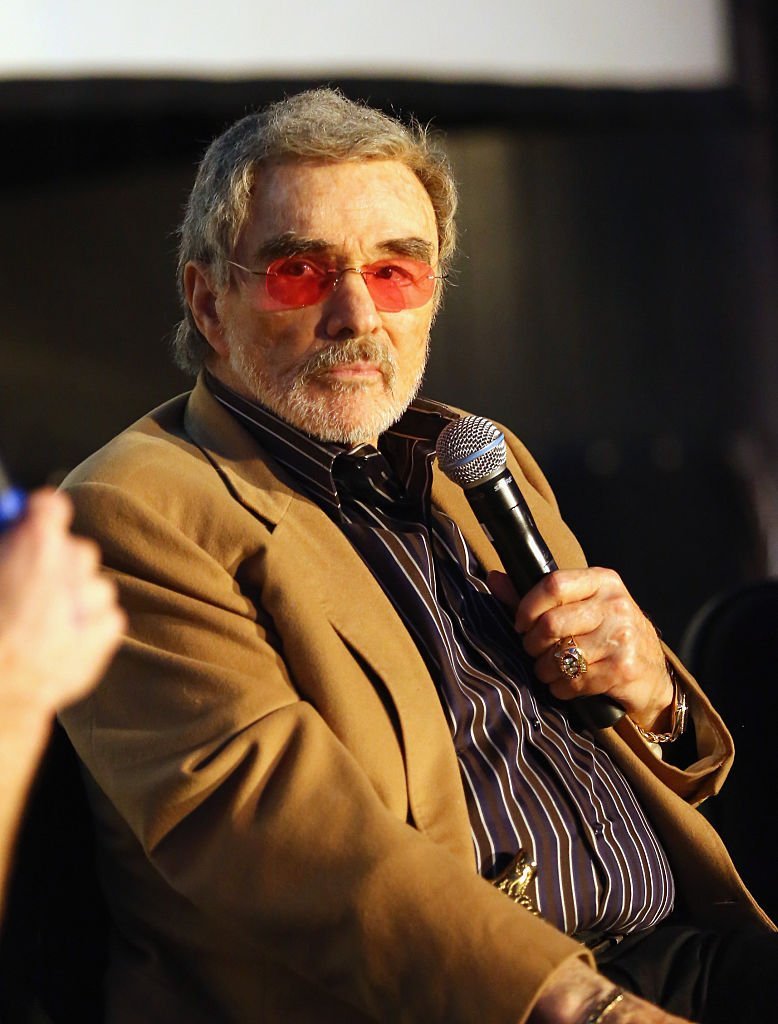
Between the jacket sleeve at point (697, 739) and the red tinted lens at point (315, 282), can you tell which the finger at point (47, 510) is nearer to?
the red tinted lens at point (315, 282)

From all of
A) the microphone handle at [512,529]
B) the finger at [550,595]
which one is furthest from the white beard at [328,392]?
the finger at [550,595]

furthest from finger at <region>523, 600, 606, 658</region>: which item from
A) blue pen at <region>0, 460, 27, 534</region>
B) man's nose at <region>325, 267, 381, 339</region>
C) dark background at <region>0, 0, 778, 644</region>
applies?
dark background at <region>0, 0, 778, 644</region>

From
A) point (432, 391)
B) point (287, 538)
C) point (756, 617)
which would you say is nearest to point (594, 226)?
point (432, 391)

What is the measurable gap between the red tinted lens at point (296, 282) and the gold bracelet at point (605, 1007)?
1181 mm

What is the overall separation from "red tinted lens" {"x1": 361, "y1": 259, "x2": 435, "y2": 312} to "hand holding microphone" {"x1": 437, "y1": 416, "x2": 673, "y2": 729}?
242 mm

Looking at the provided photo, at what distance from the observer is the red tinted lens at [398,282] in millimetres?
2088

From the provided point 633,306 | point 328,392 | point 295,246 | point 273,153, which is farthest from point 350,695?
point 633,306

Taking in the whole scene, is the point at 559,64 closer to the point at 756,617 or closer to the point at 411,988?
the point at 756,617

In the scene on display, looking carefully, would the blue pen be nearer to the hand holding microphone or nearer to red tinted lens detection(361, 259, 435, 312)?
the hand holding microphone

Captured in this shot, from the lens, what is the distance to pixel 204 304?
222 centimetres

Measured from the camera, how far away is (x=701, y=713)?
2264 millimetres

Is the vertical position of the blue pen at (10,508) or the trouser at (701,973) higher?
the blue pen at (10,508)

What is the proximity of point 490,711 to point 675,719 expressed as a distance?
0.49m

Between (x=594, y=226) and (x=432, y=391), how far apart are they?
1022 mm
